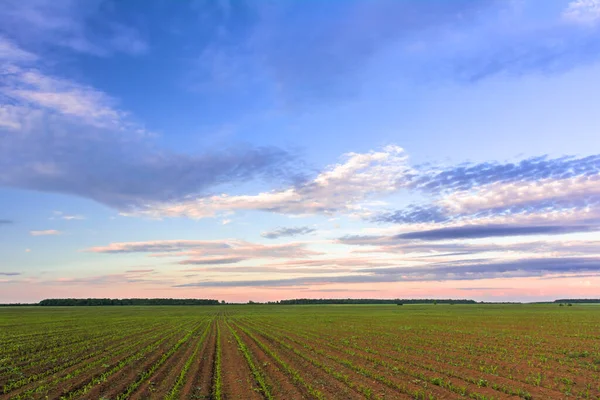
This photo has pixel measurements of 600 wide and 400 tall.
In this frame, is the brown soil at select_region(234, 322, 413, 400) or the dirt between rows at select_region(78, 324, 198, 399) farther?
the dirt between rows at select_region(78, 324, 198, 399)

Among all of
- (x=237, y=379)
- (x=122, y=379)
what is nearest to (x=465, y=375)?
(x=237, y=379)

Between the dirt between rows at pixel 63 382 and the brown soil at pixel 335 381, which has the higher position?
the brown soil at pixel 335 381

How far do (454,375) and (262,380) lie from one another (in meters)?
8.19

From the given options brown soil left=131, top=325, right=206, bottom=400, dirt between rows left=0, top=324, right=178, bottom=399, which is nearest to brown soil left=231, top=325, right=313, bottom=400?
brown soil left=131, top=325, right=206, bottom=400

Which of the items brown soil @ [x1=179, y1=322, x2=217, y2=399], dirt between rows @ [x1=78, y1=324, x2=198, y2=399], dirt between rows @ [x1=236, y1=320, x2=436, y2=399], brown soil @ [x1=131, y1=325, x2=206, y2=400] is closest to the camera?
dirt between rows @ [x1=236, y1=320, x2=436, y2=399]

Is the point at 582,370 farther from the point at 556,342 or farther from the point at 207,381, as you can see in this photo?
the point at 207,381

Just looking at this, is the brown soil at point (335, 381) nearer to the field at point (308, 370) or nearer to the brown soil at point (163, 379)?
the field at point (308, 370)

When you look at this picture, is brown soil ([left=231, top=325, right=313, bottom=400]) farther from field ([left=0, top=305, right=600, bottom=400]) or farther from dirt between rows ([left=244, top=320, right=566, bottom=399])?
dirt between rows ([left=244, top=320, right=566, bottom=399])

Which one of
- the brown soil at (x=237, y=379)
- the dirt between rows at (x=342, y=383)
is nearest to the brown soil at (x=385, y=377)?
the dirt between rows at (x=342, y=383)

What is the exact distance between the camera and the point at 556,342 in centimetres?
3111

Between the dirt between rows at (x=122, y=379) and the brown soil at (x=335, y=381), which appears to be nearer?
the brown soil at (x=335, y=381)

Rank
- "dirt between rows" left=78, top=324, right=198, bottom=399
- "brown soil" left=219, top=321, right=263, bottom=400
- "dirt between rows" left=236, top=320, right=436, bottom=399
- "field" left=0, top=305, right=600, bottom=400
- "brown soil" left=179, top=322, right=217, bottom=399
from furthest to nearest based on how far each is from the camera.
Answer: "dirt between rows" left=78, top=324, right=198, bottom=399, "field" left=0, top=305, right=600, bottom=400, "brown soil" left=179, top=322, right=217, bottom=399, "brown soil" left=219, top=321, right=263, bottom=400, "dirt between rows" left=236, top=320, right=436, bottom=399

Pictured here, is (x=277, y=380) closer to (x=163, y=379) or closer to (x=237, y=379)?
(x=237, y=379)

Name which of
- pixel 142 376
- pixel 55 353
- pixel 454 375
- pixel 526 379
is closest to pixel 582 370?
pixel 526 379
